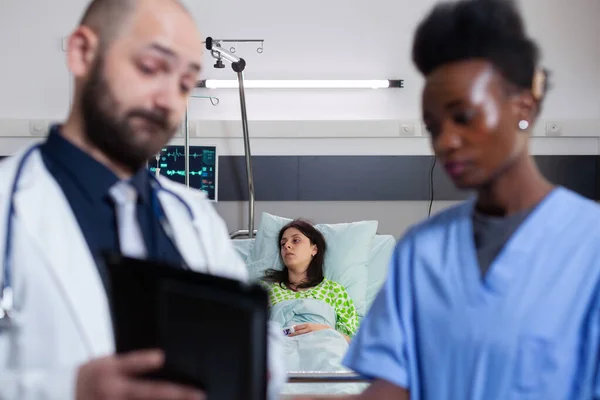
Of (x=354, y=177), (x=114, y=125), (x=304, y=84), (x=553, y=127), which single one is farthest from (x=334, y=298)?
(x=114, y=125)

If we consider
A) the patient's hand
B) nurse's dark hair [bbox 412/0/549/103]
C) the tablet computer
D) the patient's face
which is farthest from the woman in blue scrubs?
the patient's face

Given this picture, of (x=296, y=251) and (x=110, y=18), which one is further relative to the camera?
(x=296, y=251)

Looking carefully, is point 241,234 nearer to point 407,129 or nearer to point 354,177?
point 354,177

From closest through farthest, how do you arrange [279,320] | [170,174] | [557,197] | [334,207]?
[557,197]
[279,320]
[170,174]
[334,207]

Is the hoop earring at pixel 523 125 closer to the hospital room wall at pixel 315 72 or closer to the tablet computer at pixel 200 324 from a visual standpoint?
the tablet computer at pixel 200 324

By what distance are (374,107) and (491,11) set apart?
285cm

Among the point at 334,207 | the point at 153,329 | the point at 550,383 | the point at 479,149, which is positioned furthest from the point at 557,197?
the point at 334,207

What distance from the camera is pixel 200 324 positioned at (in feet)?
2.31

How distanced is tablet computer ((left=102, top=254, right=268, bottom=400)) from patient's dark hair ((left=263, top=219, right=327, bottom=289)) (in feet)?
7.70

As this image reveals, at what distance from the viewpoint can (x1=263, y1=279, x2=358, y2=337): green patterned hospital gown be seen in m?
2.88

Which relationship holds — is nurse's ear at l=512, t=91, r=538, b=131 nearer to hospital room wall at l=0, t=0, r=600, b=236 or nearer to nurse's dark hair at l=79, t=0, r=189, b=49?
nurse's dark hair at l=79, t=0, r=189, b=49

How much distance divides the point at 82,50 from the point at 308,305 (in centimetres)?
204

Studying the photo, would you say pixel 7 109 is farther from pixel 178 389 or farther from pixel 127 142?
pixel 178 389

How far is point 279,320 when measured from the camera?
2.77 m
